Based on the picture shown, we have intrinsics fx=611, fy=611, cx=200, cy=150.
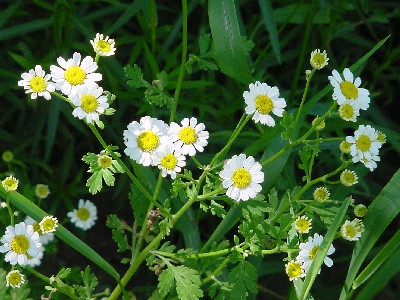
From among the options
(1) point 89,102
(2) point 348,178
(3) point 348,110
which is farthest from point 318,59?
(1) point 89,102

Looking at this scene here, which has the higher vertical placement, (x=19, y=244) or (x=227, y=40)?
(x=227, y=40)

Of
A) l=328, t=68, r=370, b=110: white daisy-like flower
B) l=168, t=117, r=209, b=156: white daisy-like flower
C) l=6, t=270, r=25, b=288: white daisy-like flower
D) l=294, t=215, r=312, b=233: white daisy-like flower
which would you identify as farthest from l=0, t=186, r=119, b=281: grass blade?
l=328, t=68, r=370, b=110: white daisy-like flower

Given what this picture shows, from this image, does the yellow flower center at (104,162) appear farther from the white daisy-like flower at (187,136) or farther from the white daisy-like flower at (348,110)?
the white daisy-like flower at (348,110)

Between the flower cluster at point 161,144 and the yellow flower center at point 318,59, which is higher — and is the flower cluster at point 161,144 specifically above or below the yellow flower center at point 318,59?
below

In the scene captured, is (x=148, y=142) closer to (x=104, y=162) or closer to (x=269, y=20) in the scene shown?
(x=104, y=162)

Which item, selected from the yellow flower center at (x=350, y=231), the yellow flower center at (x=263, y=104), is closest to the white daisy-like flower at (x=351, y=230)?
the yellow flower center at (x=350, y=231)

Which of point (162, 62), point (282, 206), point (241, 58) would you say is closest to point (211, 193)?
point (282, 206)

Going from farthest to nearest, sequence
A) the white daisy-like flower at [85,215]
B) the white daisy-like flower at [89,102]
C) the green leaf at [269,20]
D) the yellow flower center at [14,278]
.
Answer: the white daisy-like flower at [85,215] < the green leaf at [269,20] < the yellow flower center at [14,278] < the white daisy-like flower at [89,102]
